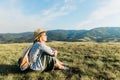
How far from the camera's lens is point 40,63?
1170cm

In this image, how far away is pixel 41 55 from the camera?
11812 millimetres

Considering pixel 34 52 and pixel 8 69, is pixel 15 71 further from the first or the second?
pixel 34 52

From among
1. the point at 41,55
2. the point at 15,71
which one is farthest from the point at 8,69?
the point at 41,55

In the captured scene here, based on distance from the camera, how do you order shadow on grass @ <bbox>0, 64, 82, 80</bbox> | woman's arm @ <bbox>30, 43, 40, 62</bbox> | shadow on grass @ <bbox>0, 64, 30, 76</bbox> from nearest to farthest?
1. woman's arm @ <bbox>30, 43, 40, 62</bbox>
2. shadow on grass @ <bbox>0, 64, 82, 80</bbox>
3. shadow on grass @ <bbox>0, 64, 30, 76</bbox>

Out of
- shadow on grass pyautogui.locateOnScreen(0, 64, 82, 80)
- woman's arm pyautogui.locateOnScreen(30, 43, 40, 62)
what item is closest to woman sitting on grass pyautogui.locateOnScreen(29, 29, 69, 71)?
woman's arm pyautogui.locateOnScreen(30, 43, 40, 62)

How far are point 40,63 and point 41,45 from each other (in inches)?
40.8

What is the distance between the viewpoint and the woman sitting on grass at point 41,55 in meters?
11.5

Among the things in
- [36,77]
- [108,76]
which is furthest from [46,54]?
[108,76]

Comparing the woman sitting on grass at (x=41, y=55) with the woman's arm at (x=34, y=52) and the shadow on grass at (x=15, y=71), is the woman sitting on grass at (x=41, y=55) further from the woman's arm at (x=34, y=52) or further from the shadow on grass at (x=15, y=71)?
the shadow on grass at (x=15, y=71)

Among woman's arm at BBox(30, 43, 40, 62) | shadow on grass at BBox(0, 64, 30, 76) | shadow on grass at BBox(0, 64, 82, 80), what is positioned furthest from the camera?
shadow on grass at BBox(0, 64, 30, 76)

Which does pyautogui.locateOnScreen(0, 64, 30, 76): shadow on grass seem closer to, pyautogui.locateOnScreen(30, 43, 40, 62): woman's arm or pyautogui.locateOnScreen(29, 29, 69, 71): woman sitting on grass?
pyautogui.locateOnScreen(29, 29, 69, 71): woman sitting on grass

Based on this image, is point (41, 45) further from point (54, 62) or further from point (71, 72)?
point (71, 72)

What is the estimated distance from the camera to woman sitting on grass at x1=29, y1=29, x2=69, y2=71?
37.6ft

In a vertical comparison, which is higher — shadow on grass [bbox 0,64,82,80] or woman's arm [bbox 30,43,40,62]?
woman's arm [bbox 30,43,40,62]
